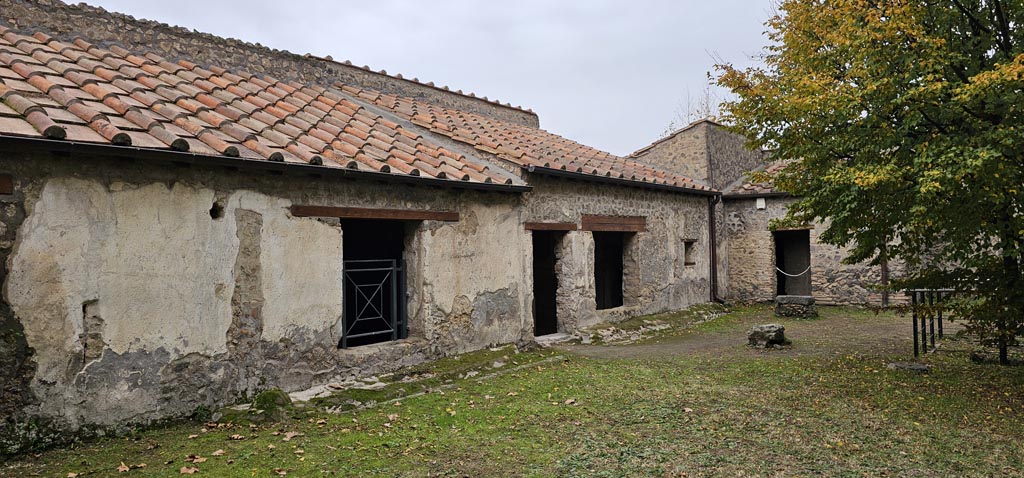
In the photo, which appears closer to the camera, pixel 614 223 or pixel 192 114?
pixel 192 114

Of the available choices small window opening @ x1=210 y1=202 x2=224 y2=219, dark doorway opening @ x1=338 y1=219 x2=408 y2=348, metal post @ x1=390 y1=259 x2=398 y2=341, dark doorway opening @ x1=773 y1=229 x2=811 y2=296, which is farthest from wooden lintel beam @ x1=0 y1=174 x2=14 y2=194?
dark doorway opening @ x1=773 y1=229 x2=811 y2=296

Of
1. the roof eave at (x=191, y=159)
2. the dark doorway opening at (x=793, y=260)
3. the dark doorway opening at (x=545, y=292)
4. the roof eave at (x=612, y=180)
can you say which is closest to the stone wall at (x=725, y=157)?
the roof eave at (x=612, y=180)

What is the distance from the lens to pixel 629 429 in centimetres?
551

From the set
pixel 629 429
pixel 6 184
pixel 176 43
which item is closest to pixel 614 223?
pixel 629 429

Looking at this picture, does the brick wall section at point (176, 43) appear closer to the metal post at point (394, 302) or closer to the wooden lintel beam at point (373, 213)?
the wooden lintel beam at point (373, 213)

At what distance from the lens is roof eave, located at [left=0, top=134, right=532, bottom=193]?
4652 millimetres

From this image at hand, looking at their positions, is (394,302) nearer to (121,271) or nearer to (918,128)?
(121,271)

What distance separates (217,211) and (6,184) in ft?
5.34

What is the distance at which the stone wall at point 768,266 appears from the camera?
14.8 metres

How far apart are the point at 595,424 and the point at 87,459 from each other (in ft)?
13.3

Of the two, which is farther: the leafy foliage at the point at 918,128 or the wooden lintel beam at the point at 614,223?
the wooden lintel beam at the point at 614,223

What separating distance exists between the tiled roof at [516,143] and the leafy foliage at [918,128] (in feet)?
13.8

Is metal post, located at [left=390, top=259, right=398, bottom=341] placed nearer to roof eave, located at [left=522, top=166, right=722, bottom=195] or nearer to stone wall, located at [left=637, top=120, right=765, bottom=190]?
roof eave, located at [left=522, top=166, right=722, bottom=195]

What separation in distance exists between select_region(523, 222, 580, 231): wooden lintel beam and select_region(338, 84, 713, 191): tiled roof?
899 mm
